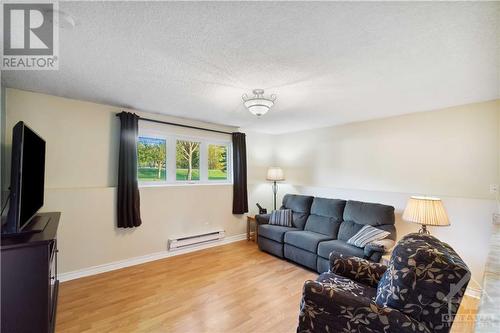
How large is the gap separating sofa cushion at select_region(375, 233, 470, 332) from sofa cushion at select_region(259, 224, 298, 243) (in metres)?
2.32

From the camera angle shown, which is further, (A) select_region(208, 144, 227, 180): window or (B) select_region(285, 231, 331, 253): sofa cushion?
(A) select_region(208, 144, 227, 180): window

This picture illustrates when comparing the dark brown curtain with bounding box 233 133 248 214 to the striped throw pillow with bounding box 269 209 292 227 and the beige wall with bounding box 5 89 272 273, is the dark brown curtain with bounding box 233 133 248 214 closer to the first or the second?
the striped throw pillow with bounding box 269 209 292 227

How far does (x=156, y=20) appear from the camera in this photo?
1.42 meters

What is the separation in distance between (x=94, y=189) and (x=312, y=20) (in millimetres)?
3210

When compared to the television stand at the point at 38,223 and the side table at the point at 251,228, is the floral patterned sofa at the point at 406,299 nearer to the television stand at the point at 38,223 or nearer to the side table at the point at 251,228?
the television stand at the point at 38,223

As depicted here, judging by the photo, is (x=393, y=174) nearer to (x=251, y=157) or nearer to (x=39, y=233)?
(x=251, y=157)

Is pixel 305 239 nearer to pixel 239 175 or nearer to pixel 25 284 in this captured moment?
pixel 239 175

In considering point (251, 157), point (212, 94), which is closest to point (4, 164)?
point (212, 94)

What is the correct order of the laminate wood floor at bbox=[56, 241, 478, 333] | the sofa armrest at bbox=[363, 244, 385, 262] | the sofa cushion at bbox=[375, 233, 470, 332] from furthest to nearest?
the sofa armrest at bbox=[363, 244, 385, 262], the laminate wood floor at bbox=[56, 241, 478, 333], the sofa cushion at bbox=[375, 233, 470, 332]

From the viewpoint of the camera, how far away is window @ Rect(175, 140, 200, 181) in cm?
402

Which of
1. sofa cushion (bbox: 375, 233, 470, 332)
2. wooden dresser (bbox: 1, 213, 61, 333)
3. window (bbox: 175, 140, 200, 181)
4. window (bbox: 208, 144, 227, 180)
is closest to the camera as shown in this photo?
sofa cushion (bbox: 375, 233, 470, 332)

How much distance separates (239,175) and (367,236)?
245 cm

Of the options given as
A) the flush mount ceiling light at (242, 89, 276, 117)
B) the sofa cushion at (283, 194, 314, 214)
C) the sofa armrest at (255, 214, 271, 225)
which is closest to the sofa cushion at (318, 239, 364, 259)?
the sofa cushion at (283, 194, 314, 214)

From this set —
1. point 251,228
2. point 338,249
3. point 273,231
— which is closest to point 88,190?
point 273,231
